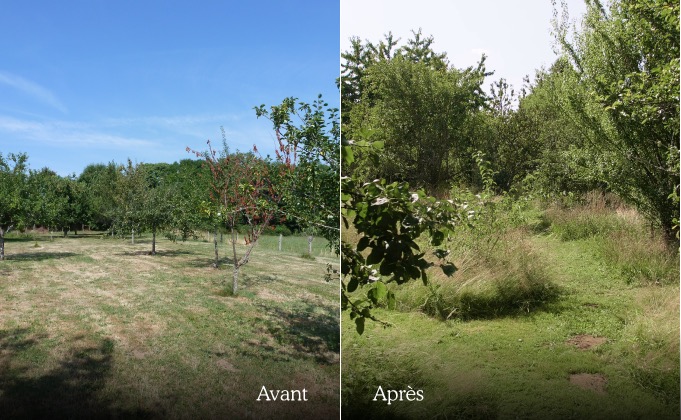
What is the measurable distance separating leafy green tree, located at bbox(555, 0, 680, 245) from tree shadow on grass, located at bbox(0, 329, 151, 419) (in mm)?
3040

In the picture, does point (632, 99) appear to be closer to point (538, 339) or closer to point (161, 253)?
point (538, 339)

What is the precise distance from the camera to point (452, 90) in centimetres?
309

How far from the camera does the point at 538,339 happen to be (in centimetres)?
299

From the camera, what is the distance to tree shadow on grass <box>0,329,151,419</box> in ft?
7.95

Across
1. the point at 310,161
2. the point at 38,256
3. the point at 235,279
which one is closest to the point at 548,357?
the point at 310,161

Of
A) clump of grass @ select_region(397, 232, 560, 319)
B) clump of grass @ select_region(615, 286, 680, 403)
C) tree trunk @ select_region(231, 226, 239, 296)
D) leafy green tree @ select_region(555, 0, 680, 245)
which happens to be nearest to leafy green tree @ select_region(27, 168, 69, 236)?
tree trunk @ select_region(231, 226, 239, 296)

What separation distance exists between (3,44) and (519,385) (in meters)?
3.59

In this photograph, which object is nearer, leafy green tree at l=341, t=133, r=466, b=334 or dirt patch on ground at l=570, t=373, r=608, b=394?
leafy green tree at l=341, t=133, r=466, b=334

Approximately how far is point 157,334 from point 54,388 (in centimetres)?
54

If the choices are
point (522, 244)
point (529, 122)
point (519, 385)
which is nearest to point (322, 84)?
point (529, 122)

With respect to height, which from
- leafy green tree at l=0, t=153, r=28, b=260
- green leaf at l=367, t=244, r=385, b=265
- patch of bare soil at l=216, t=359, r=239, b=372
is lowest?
patch of bare soil at l=216, t=359, r=239, b=372

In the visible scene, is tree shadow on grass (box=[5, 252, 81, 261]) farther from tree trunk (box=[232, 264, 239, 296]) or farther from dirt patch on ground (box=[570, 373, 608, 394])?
dirt patch on ground (box=[570, 373, 608, 394])

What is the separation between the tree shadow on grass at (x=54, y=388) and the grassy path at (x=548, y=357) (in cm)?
131

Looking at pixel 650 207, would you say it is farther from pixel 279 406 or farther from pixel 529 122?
pixel 279 406
